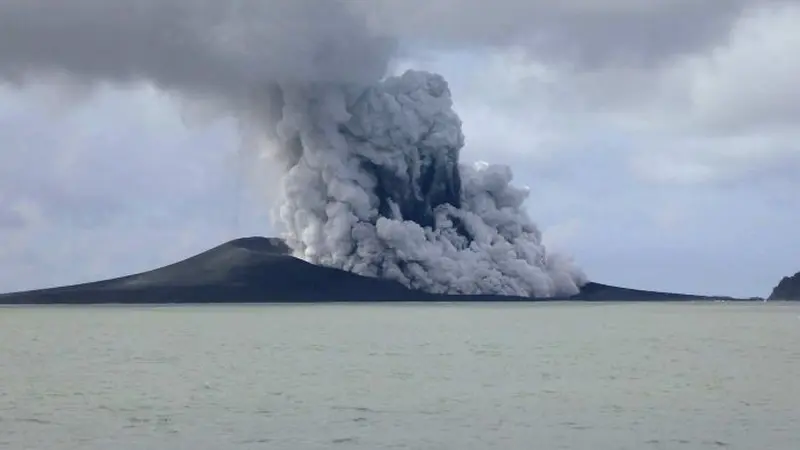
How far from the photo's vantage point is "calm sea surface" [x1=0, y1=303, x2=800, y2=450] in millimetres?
38656

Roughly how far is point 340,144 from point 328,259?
23.6 m

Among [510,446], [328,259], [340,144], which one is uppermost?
[340,144]

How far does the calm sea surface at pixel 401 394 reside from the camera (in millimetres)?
38656

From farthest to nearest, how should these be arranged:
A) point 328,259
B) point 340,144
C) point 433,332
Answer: point 328,259
point 340,144
point 433,332

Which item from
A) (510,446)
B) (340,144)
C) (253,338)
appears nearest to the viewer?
(510,446)

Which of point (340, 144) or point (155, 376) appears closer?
point (155, 376)

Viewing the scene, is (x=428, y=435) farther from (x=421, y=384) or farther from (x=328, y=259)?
(x=328, y=259)

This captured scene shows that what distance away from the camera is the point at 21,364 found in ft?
229

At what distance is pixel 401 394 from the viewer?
1982 inches

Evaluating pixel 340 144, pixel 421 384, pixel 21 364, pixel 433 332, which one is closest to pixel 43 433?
pixel 421 384

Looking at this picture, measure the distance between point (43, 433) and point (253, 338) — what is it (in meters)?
59.4

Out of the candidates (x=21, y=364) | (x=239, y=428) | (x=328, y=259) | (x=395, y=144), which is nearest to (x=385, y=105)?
(x=395, y=144)

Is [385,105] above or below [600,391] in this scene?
above

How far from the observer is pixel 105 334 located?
109 m
